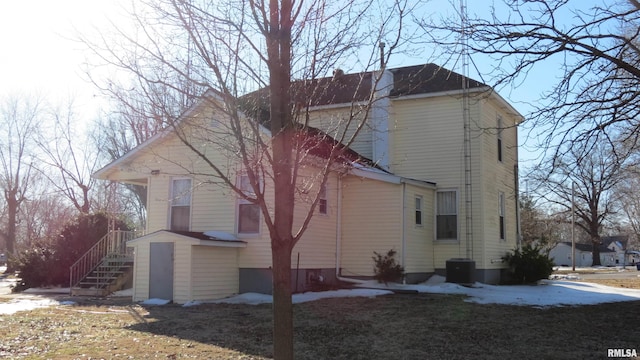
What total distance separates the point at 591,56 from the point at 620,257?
111 metres

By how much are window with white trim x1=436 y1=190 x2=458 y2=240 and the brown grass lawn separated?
21.1 feet

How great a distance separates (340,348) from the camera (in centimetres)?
765

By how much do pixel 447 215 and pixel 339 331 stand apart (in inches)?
435

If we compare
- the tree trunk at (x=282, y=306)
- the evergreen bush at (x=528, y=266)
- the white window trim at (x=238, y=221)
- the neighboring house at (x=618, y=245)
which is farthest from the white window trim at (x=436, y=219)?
the neighboring house at (x=618, y=245)

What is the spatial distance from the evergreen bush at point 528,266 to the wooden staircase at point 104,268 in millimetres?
13307

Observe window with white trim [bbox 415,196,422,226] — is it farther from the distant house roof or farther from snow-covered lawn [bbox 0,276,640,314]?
the distant house roof

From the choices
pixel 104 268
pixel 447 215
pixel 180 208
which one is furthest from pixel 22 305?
pixel 447 215

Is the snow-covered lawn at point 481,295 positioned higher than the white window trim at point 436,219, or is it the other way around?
the white window trim at point 436,219

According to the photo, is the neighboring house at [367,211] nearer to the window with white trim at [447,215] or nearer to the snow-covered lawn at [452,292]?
the window with white trim at [447,215]

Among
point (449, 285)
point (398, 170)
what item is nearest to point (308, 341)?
point (449, 285)

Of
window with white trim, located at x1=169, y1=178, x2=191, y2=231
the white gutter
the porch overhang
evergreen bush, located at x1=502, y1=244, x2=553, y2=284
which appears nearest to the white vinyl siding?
the white gutter

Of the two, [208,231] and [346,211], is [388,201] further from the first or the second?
[208,231]

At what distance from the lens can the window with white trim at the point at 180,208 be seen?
16.2m

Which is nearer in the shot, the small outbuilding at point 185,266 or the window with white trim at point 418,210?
the small outbuilding at point 185,266
